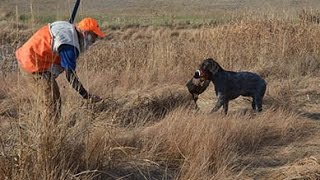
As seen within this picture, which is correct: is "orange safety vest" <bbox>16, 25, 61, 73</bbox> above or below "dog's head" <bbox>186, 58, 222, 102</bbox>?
above

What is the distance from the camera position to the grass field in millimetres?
3816

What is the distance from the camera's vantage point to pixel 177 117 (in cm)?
527

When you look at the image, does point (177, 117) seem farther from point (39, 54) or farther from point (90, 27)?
point (39, 54)

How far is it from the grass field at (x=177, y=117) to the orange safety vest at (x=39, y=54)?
0.38 metres

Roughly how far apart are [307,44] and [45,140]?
24.4ft

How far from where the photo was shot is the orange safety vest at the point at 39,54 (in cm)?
548

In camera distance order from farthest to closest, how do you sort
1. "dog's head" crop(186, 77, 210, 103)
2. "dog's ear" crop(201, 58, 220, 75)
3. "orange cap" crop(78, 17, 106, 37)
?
1. "dog's head" crop(186, 77, 210, 103)
2. "dog's ear" crop(201, 58, 220, 75)
3. "orange cap" crop(78, 17, 106, 37)

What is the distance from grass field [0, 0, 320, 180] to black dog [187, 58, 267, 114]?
7.0 inches

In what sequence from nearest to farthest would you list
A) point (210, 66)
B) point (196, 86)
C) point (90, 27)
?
1. point (90, 27)
2. point (210, 66)
3. point (196, 86)

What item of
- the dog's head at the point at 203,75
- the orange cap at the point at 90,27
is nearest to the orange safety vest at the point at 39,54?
the orange cap at the point at 90,27

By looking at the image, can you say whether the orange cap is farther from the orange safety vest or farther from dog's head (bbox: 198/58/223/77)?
dog's head (bbox: 198/58/223/77)

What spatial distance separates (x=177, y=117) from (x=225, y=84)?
4.78 feet

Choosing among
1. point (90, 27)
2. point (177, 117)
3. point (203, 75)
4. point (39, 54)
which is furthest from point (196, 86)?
point (39, 54)

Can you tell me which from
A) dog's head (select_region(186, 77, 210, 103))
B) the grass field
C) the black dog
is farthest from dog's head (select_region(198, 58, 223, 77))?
the grass field
